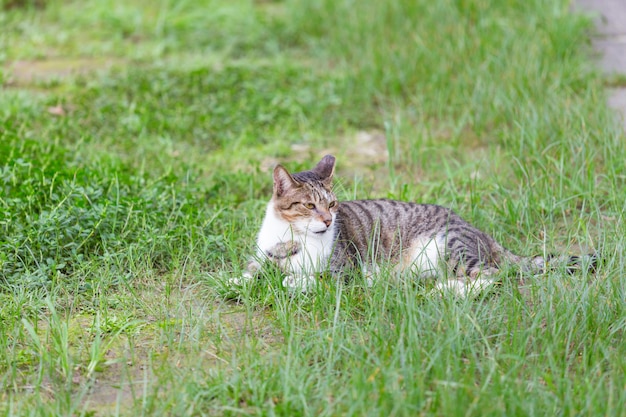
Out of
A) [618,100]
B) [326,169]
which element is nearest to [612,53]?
[618,100]

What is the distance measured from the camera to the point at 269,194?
18.2 ft

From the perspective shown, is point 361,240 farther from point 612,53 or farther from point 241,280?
point 612,53

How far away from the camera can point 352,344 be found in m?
3.23

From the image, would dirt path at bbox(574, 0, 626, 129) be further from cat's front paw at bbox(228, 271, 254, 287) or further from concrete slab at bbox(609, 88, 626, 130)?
cat's front paw at bbox(228, 271, 254, 287)

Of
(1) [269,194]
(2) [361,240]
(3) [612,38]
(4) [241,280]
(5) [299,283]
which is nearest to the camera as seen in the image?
(5) [299,283]

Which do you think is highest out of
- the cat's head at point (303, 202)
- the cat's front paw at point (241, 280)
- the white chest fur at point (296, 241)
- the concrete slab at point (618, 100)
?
the concrete slab at point (618, 100)

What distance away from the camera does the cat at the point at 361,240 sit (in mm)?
4102

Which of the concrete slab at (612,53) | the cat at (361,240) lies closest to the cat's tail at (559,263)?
the cat at (361,240)

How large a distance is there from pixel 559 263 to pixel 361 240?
107 cm

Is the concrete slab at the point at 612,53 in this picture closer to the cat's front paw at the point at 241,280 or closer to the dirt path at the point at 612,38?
the dirt path at the point at 612,38

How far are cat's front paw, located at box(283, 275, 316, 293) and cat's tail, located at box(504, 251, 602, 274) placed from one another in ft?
3.24

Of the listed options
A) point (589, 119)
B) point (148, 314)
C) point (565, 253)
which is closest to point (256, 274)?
point (148, 314)

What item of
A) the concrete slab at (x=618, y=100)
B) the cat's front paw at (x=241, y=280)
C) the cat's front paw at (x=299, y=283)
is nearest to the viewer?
the cat's front paw at (x=299, y=283)

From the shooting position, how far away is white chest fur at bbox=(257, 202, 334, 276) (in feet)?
13.6
